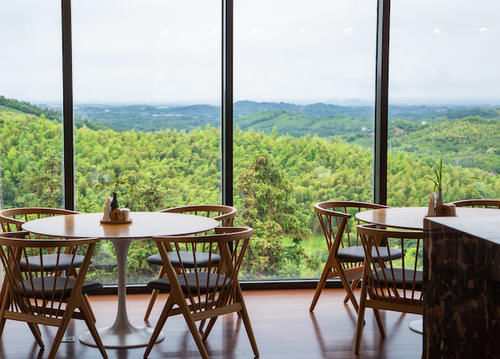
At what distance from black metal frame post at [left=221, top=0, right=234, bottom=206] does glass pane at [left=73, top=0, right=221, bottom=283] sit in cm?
6

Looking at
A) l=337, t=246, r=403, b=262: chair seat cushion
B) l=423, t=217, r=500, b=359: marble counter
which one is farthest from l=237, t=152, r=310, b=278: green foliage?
l=423, t=217, r=500, b=359: marble counter

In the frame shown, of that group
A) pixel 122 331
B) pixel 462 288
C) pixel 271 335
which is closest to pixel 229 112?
pixel 271 335

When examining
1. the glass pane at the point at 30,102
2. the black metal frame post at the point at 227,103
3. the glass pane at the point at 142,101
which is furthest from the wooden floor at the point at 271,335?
the glass pane at the point at 30,102

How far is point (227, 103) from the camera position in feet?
18.6

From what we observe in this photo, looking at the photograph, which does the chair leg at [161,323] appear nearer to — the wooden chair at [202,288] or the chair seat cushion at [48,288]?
the wooden chair at [202,288]

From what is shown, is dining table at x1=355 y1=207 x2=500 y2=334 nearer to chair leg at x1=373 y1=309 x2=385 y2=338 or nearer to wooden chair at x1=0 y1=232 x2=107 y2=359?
chair leg at x1=373 y1=309 x2=385 y2=338

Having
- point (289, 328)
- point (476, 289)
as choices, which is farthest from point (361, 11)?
point (476, 289)

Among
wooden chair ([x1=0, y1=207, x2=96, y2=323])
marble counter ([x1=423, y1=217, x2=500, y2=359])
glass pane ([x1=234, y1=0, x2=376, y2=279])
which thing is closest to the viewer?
marble counter ([x1=423, y1=217, x2=500, y2=359])

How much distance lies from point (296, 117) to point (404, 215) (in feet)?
5.05

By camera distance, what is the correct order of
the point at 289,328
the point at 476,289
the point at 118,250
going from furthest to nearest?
1. the point at 289,328
2. the point at 118,250
3. the point at 476,289

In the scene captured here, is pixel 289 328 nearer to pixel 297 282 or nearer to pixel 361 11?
pixel 297 282

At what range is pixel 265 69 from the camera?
5715 millimetres

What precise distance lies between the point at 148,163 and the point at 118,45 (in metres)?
1.07

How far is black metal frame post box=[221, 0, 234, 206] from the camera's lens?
5.59 m
